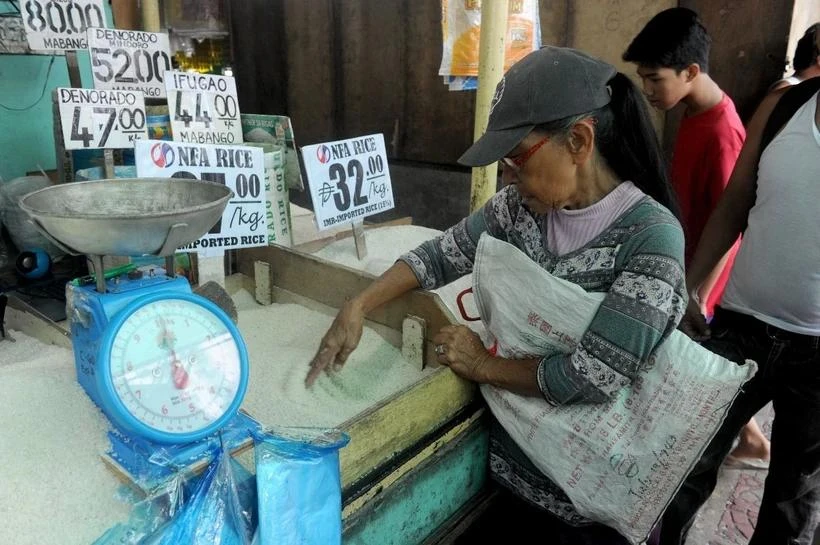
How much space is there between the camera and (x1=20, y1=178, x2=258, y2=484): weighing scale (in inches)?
38.0

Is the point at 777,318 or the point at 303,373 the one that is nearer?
the point at 303,373

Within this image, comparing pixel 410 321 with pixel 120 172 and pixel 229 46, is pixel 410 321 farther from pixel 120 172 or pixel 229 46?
pixel 229 46

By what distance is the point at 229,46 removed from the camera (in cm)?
699

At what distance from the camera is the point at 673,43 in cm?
236

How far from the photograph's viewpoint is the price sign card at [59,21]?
2812 millimetres

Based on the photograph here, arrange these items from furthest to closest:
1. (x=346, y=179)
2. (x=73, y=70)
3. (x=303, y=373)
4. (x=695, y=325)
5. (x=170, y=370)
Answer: (x=73, y=70) → (x=346, y=179) → (x=695, y=325) → (x=303, y=373) → (x=170, y=370)

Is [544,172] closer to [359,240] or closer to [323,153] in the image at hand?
[323,153]

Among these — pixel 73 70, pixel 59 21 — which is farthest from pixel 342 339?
pixel 59 21

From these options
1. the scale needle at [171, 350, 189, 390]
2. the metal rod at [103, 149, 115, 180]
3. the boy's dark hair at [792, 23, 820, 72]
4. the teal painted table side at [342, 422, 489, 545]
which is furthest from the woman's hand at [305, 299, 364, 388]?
the boy's dark hair at [792, 23, 820, 72]

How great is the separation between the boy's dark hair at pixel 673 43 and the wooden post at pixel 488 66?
26.2 inches

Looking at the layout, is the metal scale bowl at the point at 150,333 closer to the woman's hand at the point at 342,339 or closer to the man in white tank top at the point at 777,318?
the woman's hand at the point at 342,339

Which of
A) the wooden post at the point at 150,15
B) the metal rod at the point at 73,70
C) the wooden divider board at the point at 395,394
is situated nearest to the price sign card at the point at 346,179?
the wooden divider board at the point at 395,394

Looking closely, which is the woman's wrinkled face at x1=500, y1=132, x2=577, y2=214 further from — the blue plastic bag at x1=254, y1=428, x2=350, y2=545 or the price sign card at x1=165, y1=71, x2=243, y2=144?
the price sign card at x1=165, y1=71, x2=243, y2=144

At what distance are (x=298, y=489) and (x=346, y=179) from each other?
1.83 metres
